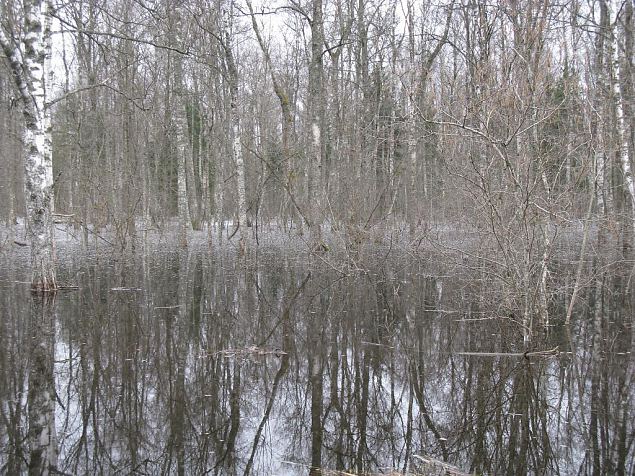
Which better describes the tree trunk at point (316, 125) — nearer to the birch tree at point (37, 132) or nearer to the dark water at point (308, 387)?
the dark water at point (308, 387)

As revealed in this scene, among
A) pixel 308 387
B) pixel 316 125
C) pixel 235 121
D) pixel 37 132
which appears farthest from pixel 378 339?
pixel 235 121

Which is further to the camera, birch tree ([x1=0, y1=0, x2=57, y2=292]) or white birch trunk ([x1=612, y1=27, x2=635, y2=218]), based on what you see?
white birch trunk ([x1=612, y1=27, x2=635, y2=218])

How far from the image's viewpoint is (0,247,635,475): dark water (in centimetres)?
406

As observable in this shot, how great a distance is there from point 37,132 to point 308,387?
7.61m

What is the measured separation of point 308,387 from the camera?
554cm

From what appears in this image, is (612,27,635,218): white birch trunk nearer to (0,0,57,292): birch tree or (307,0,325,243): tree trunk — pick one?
(307,0,325,243): tree trunk

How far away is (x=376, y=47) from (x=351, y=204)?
482 inches

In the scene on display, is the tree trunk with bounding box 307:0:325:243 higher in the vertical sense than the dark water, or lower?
higher

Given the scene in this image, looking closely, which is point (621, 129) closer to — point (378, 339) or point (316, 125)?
point (316, 125)

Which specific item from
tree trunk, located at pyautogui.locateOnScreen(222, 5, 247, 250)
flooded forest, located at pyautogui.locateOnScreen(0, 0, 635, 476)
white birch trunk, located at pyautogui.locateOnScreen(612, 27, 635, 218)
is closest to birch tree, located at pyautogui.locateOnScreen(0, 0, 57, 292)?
flooded forest, located at pyautogui.locateOnScreen(0, 0, 635, 476)

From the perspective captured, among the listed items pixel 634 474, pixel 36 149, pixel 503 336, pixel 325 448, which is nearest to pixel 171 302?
pixel 36 149

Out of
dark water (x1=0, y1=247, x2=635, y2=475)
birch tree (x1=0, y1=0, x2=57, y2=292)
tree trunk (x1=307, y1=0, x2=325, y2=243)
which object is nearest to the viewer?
dark water (x1=0, y1=247, x2=635, y2=475)

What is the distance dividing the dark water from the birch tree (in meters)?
0.77

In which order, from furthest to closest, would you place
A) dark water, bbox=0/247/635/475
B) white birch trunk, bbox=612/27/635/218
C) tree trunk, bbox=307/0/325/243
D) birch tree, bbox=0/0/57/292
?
tree trunk, bbox=307/0/325/243 → white birch trunk, bbox=612/27/635/218 → birch tree, bbox=0/0/57/292 → dark water, bbox=0/247/635/475
